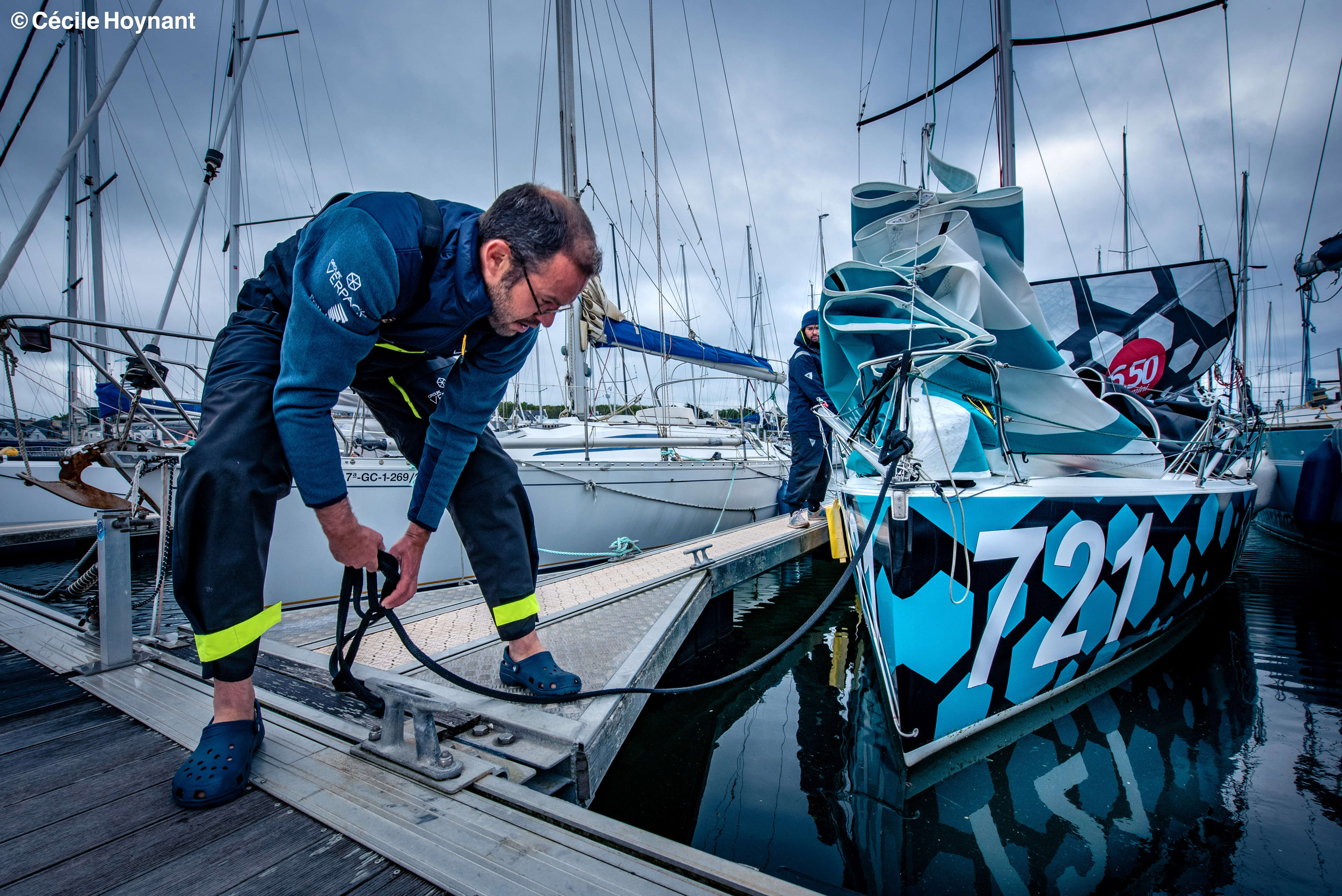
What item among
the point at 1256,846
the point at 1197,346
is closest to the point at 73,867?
the point at 1256,846

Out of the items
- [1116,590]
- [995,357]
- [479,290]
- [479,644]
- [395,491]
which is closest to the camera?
[479,290]

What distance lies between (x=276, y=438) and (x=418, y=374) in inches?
18.2

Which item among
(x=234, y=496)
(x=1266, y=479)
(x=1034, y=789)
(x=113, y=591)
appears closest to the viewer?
(x=234, y=496)

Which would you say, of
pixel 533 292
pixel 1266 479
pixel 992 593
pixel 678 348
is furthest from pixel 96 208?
pixel 1266 479

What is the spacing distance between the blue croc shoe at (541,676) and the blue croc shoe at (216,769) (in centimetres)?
71

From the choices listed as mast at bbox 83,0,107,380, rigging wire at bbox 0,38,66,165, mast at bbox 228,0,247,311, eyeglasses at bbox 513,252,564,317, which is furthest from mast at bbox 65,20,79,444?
eyeglasses at bbox 513,252,564,317

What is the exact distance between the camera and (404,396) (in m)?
1.77

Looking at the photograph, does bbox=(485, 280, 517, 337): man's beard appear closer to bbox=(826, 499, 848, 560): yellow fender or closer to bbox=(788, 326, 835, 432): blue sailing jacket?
bbox=(826, 499, 848, 560): yellow fender

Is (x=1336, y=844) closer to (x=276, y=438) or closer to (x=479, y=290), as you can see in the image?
(x=479, y=290)

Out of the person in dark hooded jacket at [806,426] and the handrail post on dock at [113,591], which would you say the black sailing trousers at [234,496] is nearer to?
the handrail post on dock at [113,591]

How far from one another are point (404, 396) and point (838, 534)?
2598 millimetres

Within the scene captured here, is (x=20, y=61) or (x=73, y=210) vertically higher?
(x=73, y=210)

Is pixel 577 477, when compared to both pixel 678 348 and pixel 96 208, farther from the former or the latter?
pixel 96 208

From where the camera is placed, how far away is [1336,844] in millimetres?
1768
